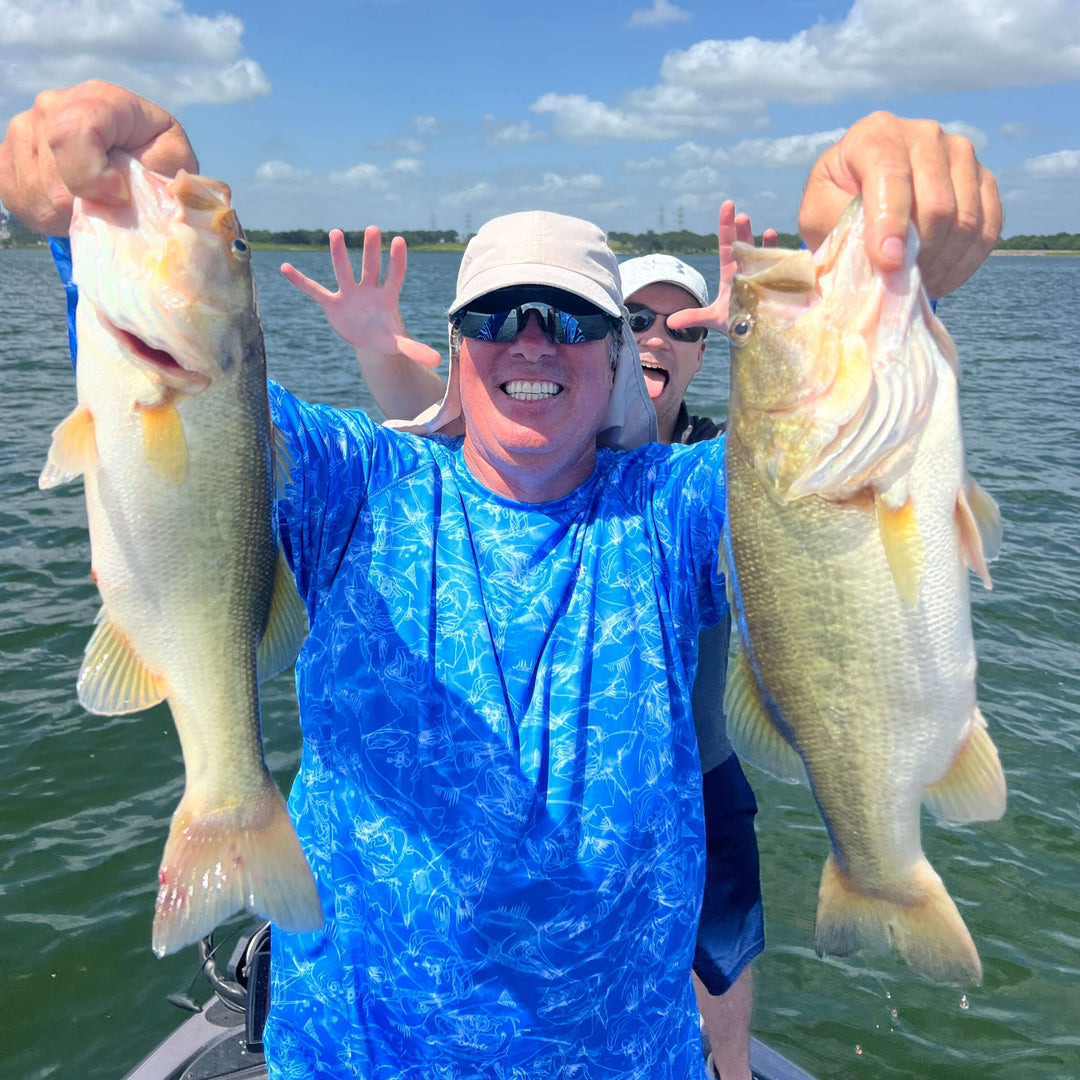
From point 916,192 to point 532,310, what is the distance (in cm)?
118

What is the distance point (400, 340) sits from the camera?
3902mm

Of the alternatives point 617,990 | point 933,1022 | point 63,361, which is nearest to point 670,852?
point 617,990

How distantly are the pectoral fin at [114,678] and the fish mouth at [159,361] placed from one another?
57 cm

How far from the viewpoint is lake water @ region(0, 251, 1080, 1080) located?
534cm

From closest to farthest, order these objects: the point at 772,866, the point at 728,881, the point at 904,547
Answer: the point at 904,547, the point at 728,881, the point at 772,866

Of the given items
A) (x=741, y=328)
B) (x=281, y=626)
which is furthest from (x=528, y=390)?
(x=281, y=626)

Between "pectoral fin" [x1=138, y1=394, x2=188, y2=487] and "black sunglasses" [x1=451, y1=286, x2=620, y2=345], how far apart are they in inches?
42.6

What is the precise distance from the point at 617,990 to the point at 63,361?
22.8 meters

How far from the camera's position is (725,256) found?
11.5 ft

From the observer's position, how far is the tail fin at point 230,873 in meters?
2.21

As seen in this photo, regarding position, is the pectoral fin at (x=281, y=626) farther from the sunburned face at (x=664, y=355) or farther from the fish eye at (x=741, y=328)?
the sunburned face at (x=664, y=355)

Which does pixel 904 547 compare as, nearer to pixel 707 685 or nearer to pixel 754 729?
pixel 754 729

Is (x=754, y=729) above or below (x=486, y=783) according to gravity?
above

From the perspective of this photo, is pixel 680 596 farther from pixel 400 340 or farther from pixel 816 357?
pixel 400 340
